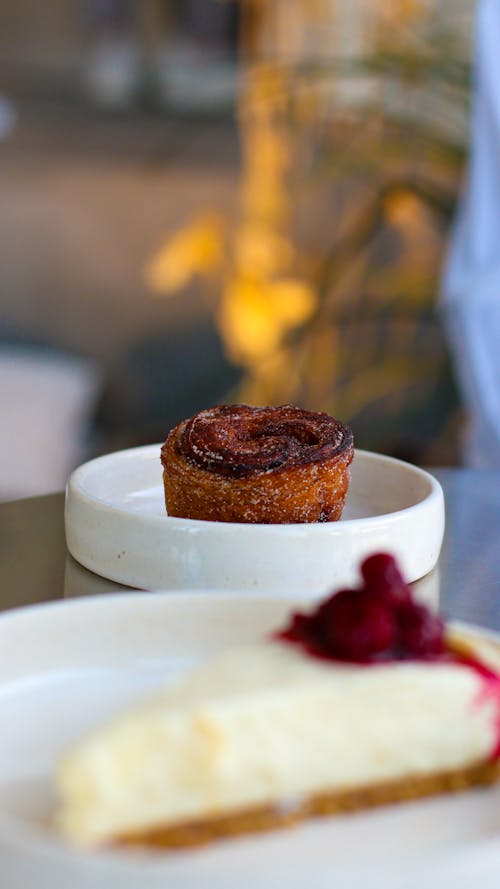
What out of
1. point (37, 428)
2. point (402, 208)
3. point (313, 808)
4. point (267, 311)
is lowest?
point (37, 428)

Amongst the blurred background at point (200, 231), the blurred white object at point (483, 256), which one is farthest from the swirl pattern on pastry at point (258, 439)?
the blurred background at point (200, 231)

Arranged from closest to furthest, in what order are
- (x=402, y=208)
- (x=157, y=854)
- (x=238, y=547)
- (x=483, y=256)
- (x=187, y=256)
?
(x=157, y=854) < (x=238, y=547) < (x=483, y=256) < (x=402, y=208) < (x=187, y=256)

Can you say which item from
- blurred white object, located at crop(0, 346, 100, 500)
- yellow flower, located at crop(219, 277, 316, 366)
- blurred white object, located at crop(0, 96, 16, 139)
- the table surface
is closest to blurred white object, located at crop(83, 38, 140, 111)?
blurred white object, located at crop(0, 96, 16, 139)

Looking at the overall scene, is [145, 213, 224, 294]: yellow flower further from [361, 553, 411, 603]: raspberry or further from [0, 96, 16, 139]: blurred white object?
[361, 553, 411, 603]: raspberry

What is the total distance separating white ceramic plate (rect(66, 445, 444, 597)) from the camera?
58cm

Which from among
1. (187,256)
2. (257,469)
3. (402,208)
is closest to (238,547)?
(257,469)

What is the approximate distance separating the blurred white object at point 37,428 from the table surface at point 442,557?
119 centimetres

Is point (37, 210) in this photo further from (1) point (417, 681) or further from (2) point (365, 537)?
(1) point (417, 681)

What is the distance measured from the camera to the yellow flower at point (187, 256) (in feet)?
7.17

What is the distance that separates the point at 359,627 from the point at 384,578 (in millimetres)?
29

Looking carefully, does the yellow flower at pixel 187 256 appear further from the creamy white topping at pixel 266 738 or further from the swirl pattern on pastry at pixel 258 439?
the creamy white topping at pixel 266 738

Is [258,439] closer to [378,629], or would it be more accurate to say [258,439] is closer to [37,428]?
[378,629]

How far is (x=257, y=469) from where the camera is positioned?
2.03ft

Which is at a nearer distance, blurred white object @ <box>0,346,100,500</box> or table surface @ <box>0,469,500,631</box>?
table surface @ <box>0,469,500,631</box>
